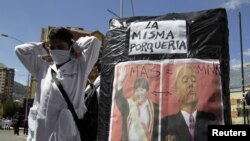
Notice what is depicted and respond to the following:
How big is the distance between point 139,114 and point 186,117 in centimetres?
42

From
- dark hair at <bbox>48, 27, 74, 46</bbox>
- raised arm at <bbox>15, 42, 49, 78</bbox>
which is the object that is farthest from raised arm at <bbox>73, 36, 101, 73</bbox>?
raised arm at <bbox>15, 42, 49, 78</bbox>

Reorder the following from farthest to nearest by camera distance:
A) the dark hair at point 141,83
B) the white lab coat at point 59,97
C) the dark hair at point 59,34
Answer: the dark hair at point 141,83, the dark hair at point 59,34, the white lab coat at point 59,97

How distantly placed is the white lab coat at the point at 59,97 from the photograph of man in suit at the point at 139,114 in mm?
499

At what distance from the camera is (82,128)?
324 centimetres

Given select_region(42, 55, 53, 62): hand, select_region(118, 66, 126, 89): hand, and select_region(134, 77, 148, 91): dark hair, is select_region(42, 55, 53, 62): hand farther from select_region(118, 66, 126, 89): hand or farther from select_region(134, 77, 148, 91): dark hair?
select_region(134, 77, 148, 91): dark hair

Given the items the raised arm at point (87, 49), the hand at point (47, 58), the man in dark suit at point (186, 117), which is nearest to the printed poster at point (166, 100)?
the man in dark suit at point (186, 117)

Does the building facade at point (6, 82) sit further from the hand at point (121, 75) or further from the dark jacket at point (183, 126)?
the dark jacket at point (183, 126)

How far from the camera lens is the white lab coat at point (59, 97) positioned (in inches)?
125

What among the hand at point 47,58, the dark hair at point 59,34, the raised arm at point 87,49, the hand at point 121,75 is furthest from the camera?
the hand at point 121,75

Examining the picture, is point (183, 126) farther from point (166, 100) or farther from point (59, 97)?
point (59, 97)

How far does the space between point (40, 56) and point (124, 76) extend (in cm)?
76

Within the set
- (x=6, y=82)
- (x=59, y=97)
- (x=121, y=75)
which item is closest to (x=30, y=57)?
(x=59, y=97)

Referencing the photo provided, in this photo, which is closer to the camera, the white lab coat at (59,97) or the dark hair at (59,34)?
the white lab coat at (59,97)

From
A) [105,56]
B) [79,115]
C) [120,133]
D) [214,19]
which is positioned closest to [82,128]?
[79,115]
